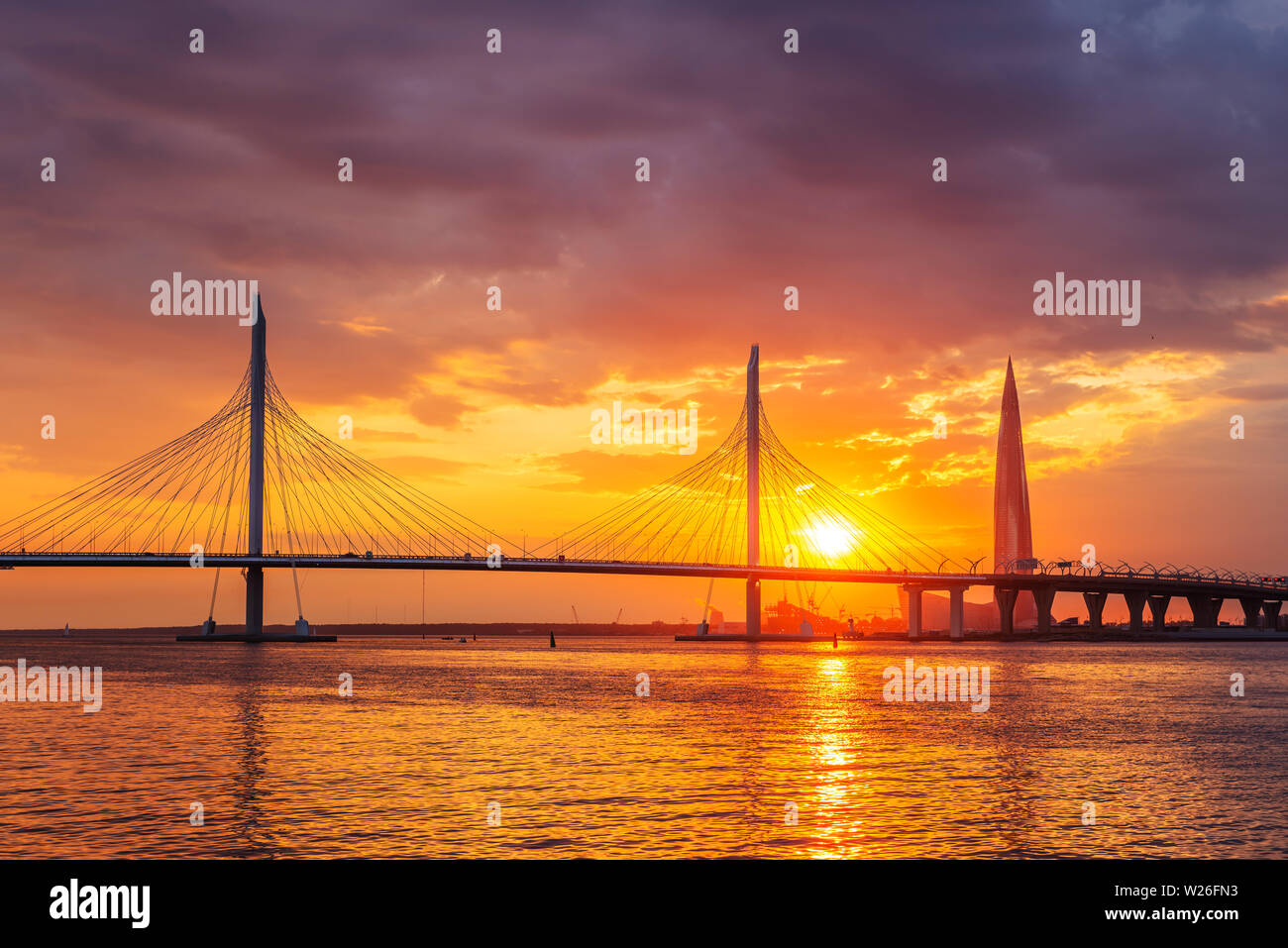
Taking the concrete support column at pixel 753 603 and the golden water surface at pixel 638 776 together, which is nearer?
the golden water surface at pixel 638 776

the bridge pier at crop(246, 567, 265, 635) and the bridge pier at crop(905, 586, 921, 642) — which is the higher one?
the bridge pier at crop(246, 567, 265, 635)

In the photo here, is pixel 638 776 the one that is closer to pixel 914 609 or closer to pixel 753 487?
pixel 753 487

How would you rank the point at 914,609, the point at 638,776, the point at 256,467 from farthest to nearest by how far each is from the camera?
the point at 914,609, the point at 256,467, the point at 638,776

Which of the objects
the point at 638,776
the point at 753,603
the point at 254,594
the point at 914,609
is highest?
Answer: the point at 254,594

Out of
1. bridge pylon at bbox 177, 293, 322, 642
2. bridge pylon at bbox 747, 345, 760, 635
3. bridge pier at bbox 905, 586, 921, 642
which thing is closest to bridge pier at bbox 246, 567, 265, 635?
bridge pylon at bbox 177, 293, 322, 642

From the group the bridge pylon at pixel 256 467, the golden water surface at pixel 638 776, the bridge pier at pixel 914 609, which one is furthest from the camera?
the bridge pier at pixel 914 609

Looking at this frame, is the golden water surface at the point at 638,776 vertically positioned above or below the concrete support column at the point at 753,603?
below

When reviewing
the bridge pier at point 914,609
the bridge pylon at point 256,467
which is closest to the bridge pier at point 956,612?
the bridge pier at point 914,609

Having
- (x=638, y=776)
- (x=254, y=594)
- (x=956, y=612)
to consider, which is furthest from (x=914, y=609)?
(x=638, y=776)

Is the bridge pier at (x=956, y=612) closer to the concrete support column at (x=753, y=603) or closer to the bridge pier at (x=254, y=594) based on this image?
the concrete support column at (x=753, y=603)

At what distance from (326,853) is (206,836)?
10.9 ft

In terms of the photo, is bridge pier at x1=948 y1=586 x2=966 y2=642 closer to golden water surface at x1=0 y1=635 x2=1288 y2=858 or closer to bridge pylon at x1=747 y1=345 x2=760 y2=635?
bridge pylon at x1=747 y1=345 x2=760 y2=635
